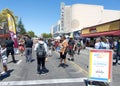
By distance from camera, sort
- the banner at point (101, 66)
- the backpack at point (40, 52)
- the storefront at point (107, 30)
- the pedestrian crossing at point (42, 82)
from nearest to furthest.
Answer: the banner at point (101, 66) < the pedestrian crossing at point (42, 82) < the backpack at point (40, 52) < the storefront at point (107, 30)

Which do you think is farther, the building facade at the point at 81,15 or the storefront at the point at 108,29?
the building facade at the point at 81,15

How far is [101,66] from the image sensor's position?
7652 millimetres

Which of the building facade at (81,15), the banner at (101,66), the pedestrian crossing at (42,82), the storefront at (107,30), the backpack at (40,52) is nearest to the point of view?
the banner at (101,66)

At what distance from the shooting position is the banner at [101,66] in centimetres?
757

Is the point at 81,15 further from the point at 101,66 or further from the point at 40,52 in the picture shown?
the point at 101,66

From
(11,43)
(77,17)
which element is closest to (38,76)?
(11,43)

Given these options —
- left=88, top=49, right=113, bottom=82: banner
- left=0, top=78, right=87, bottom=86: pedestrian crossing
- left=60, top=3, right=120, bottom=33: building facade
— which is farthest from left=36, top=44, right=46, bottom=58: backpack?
left=60, top=3, right=120, bottom=33: building facade

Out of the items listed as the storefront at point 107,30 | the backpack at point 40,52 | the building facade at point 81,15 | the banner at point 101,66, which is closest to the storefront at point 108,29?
the storefront at point 107,30

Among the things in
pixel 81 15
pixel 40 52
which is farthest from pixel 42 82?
pixel 81 15

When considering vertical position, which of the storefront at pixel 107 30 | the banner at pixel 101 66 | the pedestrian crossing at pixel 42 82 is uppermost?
the storefront at pixel 107 30

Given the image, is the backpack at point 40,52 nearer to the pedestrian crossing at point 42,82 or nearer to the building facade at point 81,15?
the pedestrian crossing at point 42,82

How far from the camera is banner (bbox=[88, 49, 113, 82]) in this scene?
7.57 m

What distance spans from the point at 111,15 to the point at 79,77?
102 m

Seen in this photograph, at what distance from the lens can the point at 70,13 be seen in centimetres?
10412
